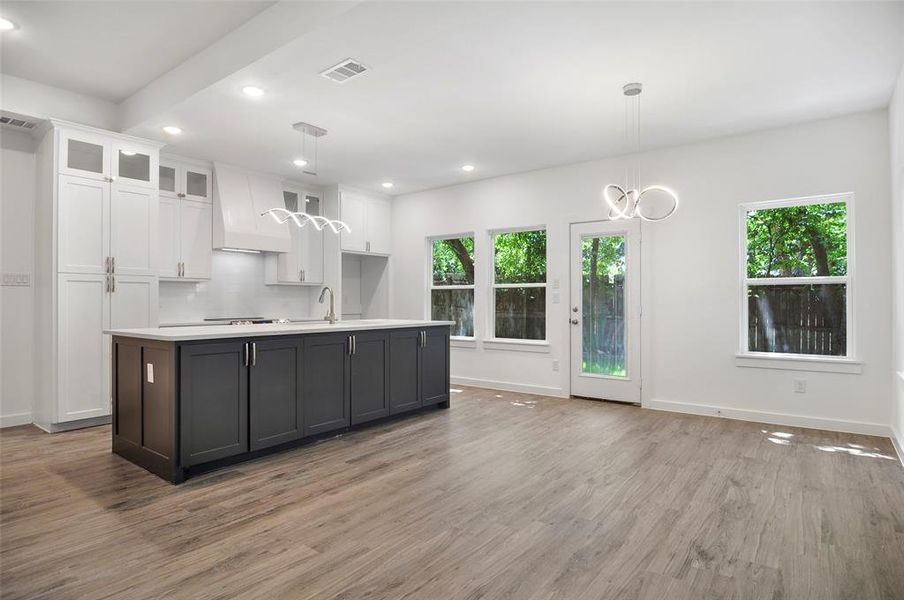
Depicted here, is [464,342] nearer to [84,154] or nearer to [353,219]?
[353,219]

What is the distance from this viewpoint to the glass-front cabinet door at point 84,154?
4.42m

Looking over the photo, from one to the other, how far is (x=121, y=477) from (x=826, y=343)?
5829 millimetres

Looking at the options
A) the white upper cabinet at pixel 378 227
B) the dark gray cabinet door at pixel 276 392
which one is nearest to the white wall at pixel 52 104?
the dark gray cabinet door at pixel 276 392

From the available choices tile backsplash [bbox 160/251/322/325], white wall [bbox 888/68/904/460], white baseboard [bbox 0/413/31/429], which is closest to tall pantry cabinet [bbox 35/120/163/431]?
white baseboard [bbox 0/413/31/429]

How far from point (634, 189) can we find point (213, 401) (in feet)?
14.9

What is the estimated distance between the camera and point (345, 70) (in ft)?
11.8

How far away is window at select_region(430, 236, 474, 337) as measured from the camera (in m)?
7.11

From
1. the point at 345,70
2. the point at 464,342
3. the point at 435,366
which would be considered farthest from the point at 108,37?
the point at 464,342

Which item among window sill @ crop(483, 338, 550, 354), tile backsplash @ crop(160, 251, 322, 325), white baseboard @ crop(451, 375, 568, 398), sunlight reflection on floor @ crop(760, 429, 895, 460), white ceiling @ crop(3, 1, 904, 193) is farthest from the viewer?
window sill @ crop(483, 338, 550, 354)

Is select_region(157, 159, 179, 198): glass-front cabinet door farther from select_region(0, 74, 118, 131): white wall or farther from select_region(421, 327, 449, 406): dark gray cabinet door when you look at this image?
select_region(421, 327, 449, 406): dark gray cabinet door

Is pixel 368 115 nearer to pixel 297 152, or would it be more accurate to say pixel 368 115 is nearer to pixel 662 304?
pixel 297 152

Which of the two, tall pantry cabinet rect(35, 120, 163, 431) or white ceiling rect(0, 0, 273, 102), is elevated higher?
white ceiling rect(0, 0, 273, 102)

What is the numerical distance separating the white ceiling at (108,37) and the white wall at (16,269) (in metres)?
0.86

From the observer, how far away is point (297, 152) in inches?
219
